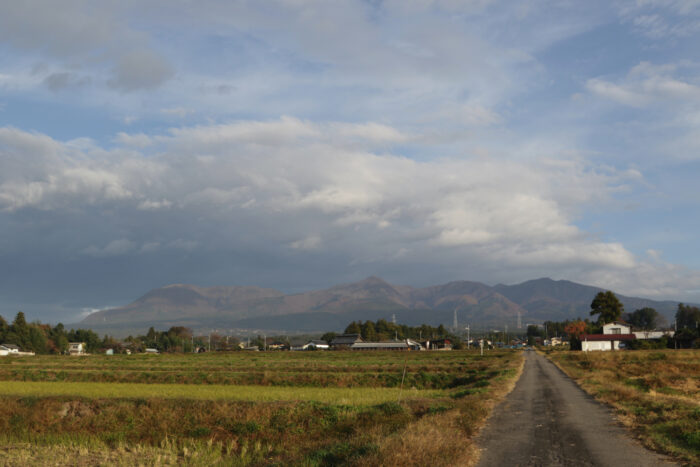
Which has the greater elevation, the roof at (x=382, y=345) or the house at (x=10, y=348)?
the house at (x=10, y=348)

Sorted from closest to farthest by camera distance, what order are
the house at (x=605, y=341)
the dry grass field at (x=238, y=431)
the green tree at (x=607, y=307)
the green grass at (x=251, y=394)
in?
the dry grass field at (x=238, y=431) < the green grass at (x=251, y=394) < the house at (x=605, y=341) < the green tree at (x=607, y=307)

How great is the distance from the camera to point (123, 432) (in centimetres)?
2473

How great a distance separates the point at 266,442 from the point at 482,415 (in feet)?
28.6

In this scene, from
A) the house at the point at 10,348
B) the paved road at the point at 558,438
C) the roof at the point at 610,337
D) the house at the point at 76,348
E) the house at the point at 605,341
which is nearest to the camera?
the paved road at the point at 558,438

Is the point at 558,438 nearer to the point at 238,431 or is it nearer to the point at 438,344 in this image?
the point at 238,431

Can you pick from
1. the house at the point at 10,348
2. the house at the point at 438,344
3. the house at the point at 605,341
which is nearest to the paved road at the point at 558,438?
the house at the point at 605,341

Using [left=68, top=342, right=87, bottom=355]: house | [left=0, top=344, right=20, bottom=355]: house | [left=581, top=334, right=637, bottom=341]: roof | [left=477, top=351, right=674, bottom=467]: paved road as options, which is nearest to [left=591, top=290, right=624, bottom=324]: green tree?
[left=581, top=334, right=637, bottom=341]: roof

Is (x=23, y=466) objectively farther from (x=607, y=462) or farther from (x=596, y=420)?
(x=596, y=420)

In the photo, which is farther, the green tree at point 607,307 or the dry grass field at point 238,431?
the green tree at point 607,307

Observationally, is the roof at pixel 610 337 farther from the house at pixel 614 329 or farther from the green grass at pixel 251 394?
the green grass at pixel 251 394

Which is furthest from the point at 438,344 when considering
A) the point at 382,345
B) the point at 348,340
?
the point at 348,340

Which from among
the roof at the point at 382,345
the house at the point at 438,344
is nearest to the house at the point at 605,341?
the roof at the point at 382,345

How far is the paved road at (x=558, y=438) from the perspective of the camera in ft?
45.1

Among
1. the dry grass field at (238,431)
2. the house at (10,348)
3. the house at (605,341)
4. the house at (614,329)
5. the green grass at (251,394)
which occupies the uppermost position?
the dry grass field at (238,431)
